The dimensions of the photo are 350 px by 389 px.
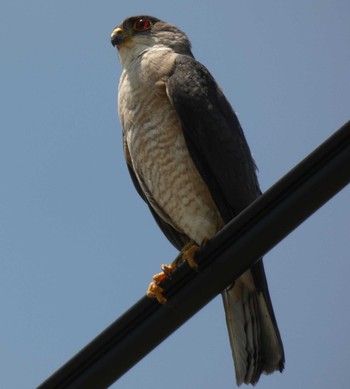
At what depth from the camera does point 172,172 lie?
5.82 meters

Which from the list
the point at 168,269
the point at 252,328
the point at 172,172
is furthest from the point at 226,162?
the point at 252,328

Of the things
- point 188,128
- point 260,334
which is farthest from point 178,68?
point 260,334

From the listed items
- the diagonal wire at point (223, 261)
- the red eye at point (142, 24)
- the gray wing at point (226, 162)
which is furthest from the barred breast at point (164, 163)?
the diagonal wire at point (223, 261)

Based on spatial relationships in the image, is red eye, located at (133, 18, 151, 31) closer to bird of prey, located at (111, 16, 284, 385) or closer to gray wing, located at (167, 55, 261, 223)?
bird of prey, located at (111, 16, 284, 385)

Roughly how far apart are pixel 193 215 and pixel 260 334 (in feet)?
3.20

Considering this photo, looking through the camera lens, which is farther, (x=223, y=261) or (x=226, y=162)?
A: (x=226, y=162)

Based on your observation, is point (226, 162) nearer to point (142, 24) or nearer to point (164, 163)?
point (164, 163)

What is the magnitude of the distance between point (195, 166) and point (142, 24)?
2.16 m

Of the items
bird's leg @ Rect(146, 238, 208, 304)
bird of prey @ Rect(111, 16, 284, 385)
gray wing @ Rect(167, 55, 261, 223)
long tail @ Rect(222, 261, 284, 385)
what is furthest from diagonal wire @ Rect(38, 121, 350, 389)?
gray wing @ Rect(167, 55, 261, 223)

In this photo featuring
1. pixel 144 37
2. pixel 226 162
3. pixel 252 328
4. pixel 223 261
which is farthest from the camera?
Answer: pixel 144 37

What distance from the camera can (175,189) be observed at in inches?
231

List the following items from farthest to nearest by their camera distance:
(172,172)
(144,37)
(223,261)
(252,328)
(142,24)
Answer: (142,24) < (144,37) < (172,172) < (252,328) < (223,261)

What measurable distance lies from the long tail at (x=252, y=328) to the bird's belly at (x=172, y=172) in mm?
441

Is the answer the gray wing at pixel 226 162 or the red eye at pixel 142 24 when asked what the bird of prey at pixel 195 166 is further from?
the red eye at pixel 142 24
